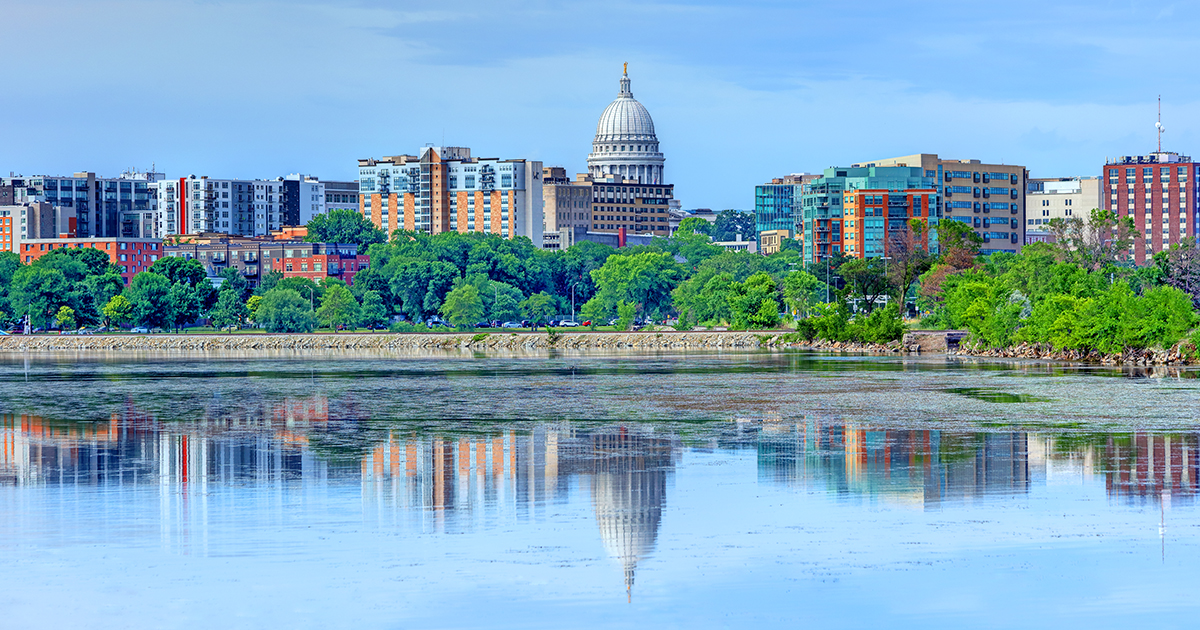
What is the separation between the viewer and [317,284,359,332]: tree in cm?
14700

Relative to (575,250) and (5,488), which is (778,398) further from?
(575,250)

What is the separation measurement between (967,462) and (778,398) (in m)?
18.8

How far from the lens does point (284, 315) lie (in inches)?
5802

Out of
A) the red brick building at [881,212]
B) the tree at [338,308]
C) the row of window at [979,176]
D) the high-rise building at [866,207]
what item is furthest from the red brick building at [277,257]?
the row of window at [979,176]

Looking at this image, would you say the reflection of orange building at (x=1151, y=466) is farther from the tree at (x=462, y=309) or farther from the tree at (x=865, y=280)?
the tree at (x=462, y=309)

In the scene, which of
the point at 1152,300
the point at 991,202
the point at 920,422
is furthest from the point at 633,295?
the point at 920,422

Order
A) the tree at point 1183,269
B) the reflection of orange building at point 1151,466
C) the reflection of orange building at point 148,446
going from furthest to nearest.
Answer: the tree at point 1183,269, the reflection of orange building at point 148,446, the reflection of orange building at point 1151,466

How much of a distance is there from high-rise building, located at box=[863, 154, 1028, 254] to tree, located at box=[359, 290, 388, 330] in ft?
238

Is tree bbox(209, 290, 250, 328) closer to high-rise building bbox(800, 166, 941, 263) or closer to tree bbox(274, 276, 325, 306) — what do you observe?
tree bbox(274, 276, 325, 306)

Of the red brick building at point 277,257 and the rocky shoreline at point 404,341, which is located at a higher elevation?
the red brick building at point 277,257

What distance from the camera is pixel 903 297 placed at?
122938mm

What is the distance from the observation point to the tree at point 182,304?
145m

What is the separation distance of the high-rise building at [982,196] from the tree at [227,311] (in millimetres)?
83723

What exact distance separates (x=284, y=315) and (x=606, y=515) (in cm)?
12768
